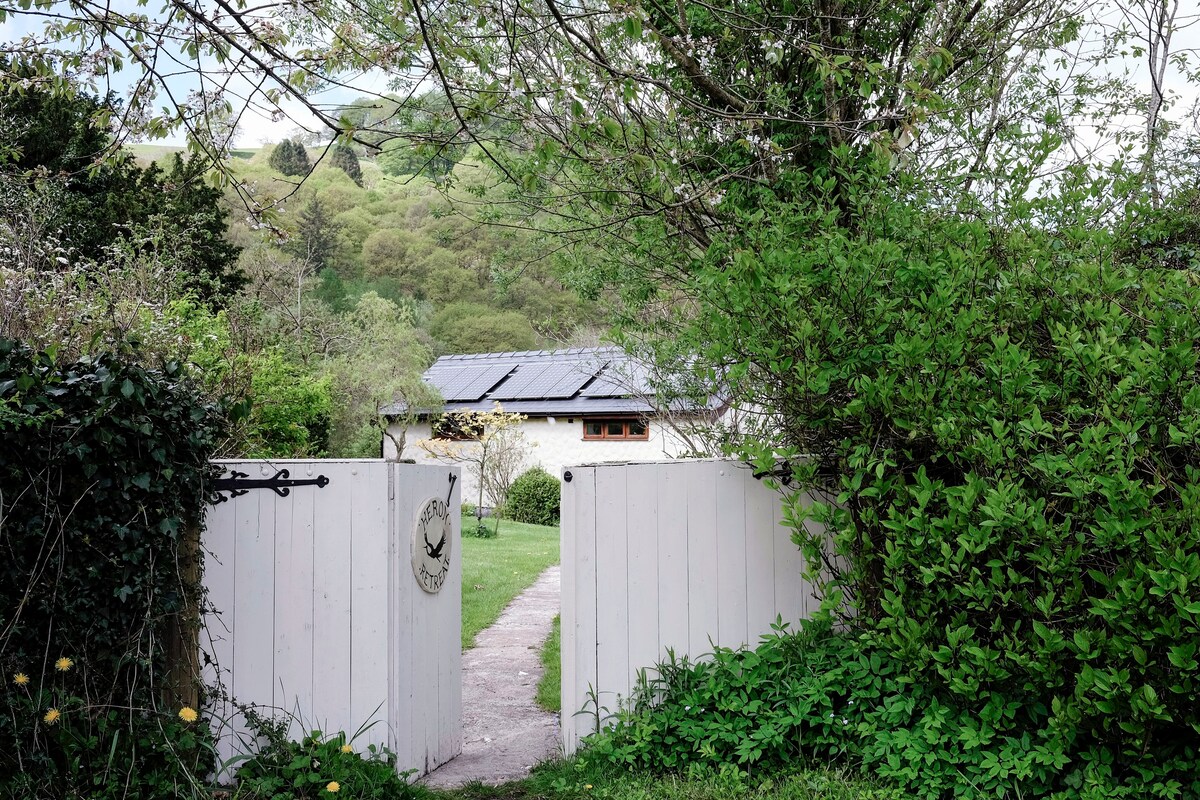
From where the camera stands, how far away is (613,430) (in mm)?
22594

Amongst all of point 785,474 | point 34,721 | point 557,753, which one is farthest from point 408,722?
point 785,474

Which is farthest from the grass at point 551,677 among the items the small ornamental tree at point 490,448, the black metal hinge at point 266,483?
the small ornamental tree at point 490,448

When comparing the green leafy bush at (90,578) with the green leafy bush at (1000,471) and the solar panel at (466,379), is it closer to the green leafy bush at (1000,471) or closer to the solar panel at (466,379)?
the green leafy bush at (1000,471)

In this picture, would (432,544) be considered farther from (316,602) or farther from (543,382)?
(543,382)

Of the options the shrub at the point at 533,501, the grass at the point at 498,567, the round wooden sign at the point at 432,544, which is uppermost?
the round wooden sign at the point at 432,544

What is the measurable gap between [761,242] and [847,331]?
0.80m

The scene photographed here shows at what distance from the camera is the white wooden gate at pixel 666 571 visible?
458 centimetres

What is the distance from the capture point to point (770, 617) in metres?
4.57

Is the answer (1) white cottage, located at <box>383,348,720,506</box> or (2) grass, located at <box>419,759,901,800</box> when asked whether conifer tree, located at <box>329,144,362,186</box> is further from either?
(2) grass, located at <box>419,759,901,800</box>

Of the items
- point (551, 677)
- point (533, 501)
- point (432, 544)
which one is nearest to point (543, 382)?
point (533, 501)

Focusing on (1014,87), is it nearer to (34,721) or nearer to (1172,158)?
(1172,158)

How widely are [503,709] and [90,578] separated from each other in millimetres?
3159

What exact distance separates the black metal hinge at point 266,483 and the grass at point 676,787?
1.67m

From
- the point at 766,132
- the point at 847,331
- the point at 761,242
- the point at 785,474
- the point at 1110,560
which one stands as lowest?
the point at 1110,560
